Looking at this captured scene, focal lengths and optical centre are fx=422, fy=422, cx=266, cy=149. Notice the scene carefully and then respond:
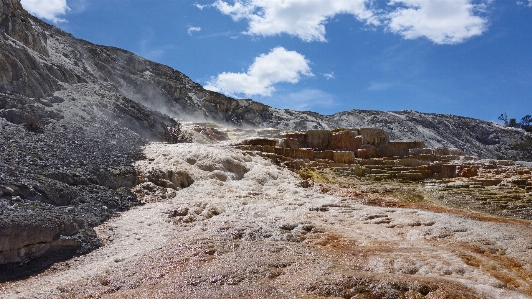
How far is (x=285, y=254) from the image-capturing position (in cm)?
689

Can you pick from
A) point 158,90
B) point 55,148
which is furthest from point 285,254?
point 158,90

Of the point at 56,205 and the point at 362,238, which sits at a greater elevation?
the point at 56,205

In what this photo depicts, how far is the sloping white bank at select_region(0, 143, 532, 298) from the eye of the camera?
561 centimetres

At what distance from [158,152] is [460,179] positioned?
11.5 metres

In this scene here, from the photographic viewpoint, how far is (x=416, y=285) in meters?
5.53

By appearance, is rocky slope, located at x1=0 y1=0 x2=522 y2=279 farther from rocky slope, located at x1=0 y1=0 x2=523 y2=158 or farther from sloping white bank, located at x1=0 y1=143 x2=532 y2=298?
sloping white bank, located at x1=0 y1=143 x2=532 y2=298

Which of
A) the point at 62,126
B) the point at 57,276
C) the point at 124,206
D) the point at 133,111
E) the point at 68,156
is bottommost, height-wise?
the point at 57,276

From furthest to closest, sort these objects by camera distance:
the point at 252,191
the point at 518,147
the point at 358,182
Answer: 1. the point at 518,147
2. the point at 358,182
3. the point at 252,191

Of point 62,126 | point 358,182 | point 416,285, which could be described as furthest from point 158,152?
point 416,285

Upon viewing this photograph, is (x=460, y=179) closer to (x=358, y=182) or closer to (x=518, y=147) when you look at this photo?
(x=358, y=182)

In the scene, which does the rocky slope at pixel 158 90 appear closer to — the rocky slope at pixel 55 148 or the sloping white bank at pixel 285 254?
the rocky slope at pixel 55 148

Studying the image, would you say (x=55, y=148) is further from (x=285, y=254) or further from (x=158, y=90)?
(x=158, y=90)

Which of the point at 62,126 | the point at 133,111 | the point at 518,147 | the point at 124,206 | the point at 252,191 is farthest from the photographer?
the point at 518,147

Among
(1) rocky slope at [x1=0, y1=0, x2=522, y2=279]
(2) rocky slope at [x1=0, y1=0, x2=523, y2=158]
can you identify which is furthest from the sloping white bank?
(2) rocky slope at [x1=0, y1=0, x2=523, y2=158]
